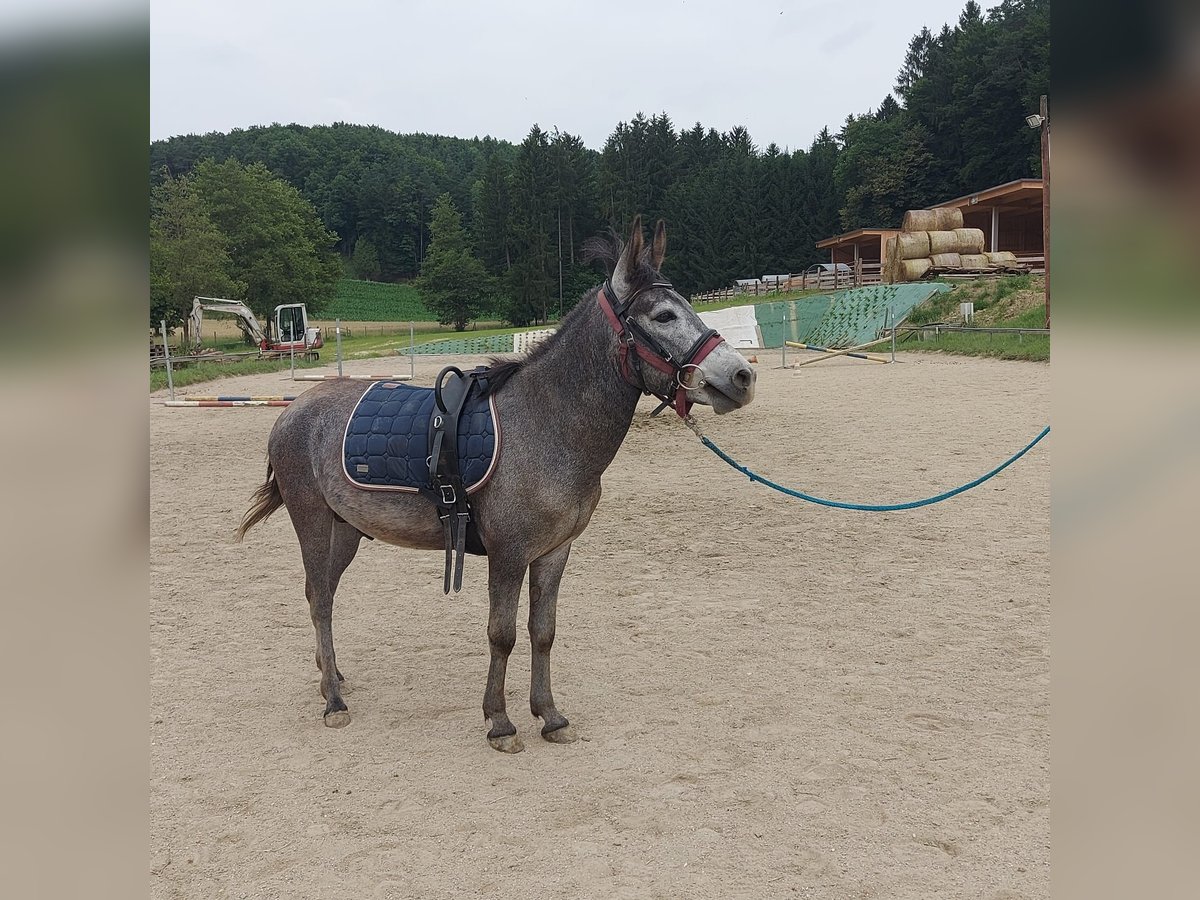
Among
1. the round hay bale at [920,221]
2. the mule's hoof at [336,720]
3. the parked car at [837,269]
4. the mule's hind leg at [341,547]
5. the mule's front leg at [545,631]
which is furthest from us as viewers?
the parked car at [837,269]

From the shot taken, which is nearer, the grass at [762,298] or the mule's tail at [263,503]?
the mule's tail at [263,503]

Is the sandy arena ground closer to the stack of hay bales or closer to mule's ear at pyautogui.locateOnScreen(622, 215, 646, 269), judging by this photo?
mule's ear at pyautogui.locateOnScreen(622, 215, 646, 269)

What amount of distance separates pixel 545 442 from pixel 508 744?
57.3 inches

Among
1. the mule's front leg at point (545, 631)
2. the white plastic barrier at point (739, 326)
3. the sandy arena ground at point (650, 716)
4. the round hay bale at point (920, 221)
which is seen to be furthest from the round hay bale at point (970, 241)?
the mule's front leg at point (545, 631)

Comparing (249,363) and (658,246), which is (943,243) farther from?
(658,246)

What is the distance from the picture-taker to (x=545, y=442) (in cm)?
369

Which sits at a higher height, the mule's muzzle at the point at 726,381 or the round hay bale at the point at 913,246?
the round hay bale at the point at 913,246

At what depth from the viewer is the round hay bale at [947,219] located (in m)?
33.3

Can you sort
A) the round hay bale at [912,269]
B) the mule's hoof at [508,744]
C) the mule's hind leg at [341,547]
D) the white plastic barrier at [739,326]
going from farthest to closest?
the round hay bale at [912,269] → the white plastic barrier at [739,326] → the mule's hind leg at [341,547] → the mule's hoof at [508,744]

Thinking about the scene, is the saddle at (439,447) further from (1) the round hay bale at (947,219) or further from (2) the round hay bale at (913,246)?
(1) the round hay bale at (947,219)

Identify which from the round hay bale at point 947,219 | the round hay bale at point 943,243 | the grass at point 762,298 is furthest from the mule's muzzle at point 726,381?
the round hay bale at point 947,219

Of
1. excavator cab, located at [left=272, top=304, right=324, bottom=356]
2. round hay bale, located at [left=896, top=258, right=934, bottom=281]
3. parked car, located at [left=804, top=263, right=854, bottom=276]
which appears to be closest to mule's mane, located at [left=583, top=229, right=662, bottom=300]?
round hay bale, located at [left=896, top=258, right=934, bottom=281]

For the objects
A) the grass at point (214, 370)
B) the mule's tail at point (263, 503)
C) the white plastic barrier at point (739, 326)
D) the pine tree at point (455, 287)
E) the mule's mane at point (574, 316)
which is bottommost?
the mule's tail at point (263, 503)
